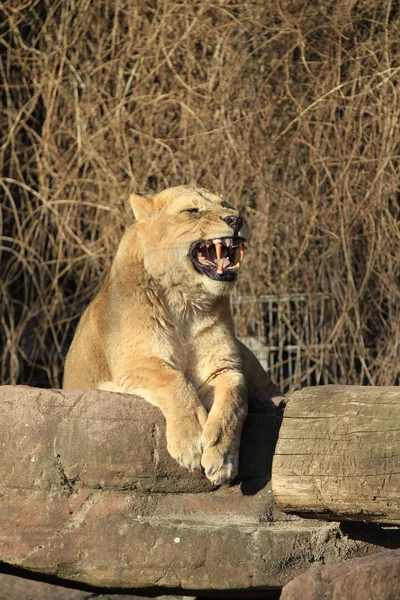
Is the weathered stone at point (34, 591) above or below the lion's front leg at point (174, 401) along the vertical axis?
below

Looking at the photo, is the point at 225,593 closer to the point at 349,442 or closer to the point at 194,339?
the point at 349,442

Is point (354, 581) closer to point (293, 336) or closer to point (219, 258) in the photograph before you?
point (219, 258)

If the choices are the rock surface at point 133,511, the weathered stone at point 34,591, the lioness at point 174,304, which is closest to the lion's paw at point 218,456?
the rock surface at point 133,511

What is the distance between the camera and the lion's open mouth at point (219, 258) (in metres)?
4.37

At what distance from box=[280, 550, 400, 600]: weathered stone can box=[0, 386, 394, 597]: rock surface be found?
54 centimetres

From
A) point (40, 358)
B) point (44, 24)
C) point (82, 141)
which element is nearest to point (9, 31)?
point (44, 24)

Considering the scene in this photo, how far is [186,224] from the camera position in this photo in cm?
449

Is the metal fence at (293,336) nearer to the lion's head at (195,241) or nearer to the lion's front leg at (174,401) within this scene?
the lion's head at (195,241)

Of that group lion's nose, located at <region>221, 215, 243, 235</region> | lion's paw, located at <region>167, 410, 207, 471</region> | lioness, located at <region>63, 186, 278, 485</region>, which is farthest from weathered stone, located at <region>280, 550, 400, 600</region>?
lion's nose, located at <region>221, 215, 243, 235</region>

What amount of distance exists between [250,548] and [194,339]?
1.06 m

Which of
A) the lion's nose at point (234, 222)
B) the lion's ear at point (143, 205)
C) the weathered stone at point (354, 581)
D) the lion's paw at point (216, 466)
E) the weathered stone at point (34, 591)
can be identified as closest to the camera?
the weathered stone at point (354, 581)

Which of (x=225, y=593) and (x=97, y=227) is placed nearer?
(x=225, y=593)

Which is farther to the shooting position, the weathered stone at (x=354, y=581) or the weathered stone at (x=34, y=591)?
the weathered stone at (x=34, y=591)

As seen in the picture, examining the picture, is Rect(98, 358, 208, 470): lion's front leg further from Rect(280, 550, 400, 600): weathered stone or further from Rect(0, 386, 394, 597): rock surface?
Rect(280, 550, 400, 600): weathered stone
